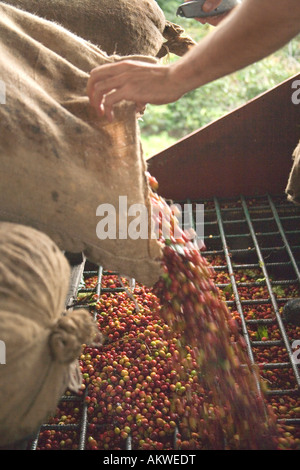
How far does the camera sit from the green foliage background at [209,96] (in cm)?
648

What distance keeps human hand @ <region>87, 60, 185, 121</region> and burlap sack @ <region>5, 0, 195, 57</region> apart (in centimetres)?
91

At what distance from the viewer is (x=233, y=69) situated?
1.26 meters

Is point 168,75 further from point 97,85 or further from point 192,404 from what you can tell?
point 192,404

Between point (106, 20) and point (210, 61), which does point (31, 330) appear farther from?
point (106, 20)

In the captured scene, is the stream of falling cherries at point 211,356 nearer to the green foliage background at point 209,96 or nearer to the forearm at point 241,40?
the forearm at point 241,40

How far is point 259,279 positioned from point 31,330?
1.72 metres

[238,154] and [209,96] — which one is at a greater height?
[209,96]

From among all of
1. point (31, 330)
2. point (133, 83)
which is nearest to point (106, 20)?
point (133, 83)

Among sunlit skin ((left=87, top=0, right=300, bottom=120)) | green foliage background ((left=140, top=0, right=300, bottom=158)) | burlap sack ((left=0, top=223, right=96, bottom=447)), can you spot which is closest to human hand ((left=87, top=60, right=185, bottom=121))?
sunlit skin ((left=87, top=0, right=300, bottom=120))

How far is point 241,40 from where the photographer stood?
1.19m

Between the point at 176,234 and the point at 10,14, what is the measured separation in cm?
98

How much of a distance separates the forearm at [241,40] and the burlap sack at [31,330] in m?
0.61

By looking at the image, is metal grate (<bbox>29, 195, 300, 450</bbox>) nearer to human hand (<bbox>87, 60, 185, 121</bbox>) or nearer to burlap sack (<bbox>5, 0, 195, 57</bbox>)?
human hand (<bbox>87, 60, 185, 121</bbox>)

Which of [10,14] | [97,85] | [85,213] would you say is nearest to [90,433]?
[85,213]
